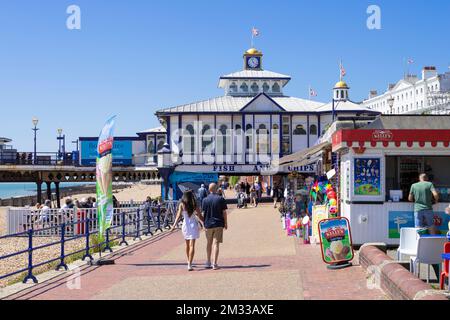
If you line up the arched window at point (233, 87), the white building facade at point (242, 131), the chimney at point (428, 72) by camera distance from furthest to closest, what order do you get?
the chimney at point (428, 72) → the arched window at point (233, 87) → the white building facade at point (242, 131)

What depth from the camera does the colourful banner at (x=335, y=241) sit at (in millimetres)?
11688

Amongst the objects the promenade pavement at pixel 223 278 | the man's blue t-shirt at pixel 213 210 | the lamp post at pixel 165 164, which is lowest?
the promenade pavement at pixel 223 278

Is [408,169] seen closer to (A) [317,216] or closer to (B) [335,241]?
(A) [317,216]

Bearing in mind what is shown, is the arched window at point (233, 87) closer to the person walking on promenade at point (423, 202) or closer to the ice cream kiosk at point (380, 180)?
the ice cream kiosk at point (380, 180)

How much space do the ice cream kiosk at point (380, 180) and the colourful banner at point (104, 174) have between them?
4583mm

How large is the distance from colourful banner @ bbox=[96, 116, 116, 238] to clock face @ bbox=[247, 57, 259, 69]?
40643 mm

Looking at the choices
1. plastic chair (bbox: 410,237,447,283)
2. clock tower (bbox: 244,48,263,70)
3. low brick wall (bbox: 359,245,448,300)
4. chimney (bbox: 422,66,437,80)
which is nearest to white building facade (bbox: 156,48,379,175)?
clock tower (bbox: 244,48,263,70)

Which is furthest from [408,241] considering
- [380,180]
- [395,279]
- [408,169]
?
[408,169]

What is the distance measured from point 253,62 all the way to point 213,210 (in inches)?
1654

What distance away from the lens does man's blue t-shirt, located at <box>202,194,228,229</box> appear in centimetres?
1220

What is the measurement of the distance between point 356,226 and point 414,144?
6.55 feet

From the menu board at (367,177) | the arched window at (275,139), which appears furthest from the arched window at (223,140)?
the menu board at (367,177)

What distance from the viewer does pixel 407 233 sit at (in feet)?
33.8
